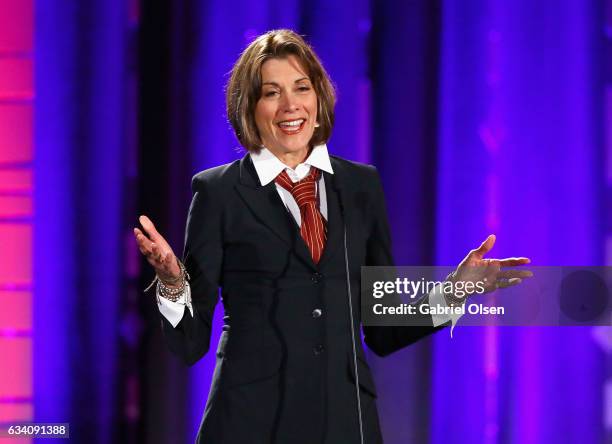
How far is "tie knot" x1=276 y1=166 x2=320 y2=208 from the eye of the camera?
1580mm

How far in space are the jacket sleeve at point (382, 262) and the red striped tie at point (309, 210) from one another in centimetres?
12

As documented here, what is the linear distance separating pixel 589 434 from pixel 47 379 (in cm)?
165

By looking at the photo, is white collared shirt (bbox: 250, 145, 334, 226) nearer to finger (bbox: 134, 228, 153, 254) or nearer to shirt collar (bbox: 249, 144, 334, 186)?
shirt collar (bbox: 249, 144, 334, 186)

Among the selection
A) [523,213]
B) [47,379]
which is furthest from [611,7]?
[47,379]

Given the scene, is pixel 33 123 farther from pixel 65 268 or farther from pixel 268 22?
pixel 268 22

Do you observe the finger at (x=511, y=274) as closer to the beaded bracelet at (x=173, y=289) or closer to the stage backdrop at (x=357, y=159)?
the beaded bracelet at (x=173, y=289)

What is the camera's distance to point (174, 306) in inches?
58.9

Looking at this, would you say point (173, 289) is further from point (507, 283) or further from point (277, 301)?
point (507, 283)

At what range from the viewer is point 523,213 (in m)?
2.65

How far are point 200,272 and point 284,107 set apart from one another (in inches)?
13.4

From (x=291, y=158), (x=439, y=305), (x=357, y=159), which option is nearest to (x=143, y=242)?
(x=291, y=158)

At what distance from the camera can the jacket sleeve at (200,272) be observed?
5.01 ft

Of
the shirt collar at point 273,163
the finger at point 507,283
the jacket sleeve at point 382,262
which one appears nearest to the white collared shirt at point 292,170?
the shirt collar at point 273,163

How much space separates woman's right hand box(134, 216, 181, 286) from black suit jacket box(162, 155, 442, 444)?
3.5 inches
